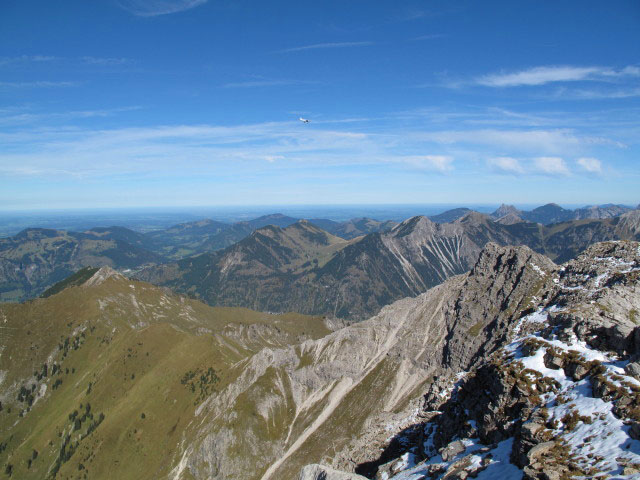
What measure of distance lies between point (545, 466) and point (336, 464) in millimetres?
82910

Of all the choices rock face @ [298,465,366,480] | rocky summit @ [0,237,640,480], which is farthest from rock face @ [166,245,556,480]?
rock face @ [298,465,366,480]

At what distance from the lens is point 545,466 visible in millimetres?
37875

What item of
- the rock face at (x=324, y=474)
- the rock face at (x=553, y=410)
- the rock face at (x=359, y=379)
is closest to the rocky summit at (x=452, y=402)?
the rock face at (x=553, y=410)


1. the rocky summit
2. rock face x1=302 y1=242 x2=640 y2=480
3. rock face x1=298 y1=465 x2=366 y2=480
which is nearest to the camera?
rock face x1=302 y1=242 x2=640 y2=480

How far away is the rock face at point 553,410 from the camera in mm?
39156

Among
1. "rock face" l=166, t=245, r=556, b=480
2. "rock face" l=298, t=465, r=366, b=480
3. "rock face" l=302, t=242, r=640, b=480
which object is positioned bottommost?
"rock face" l=166, t=245, r=556, b=480

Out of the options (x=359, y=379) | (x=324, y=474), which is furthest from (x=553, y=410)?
(x=359, y=379)

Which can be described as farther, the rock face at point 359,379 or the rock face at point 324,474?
the rock face at point 359,379

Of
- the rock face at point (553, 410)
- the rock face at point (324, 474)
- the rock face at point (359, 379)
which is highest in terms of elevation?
the rock face at point (553, 410)

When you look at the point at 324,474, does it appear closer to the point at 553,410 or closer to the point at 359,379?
the point at 553,410

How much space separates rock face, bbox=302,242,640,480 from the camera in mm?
39156

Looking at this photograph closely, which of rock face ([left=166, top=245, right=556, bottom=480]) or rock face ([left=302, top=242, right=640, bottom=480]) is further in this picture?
rock face ([left=166, top=245, right=556, bottom=480])

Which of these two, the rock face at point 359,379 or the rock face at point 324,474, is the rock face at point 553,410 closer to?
the rock face at point 324,474

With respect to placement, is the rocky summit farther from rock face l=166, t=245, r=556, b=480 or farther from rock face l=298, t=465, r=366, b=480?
rock face l=166, t=245, r=556, b=480
